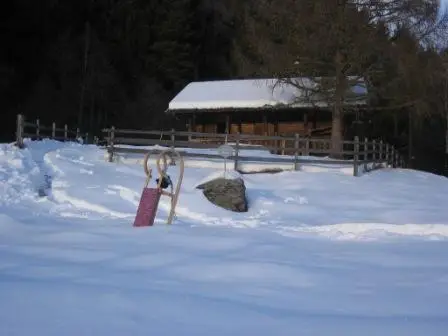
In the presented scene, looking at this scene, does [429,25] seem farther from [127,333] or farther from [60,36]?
[60,36]

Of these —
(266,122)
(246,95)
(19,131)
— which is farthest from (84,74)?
(19,131)

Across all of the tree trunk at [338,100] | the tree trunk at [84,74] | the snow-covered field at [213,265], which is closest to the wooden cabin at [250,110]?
the tree trunk at [338,100]

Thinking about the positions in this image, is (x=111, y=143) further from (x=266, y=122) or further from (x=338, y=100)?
(x=266, y=122)

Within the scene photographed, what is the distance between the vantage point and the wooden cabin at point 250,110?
27.5 metres

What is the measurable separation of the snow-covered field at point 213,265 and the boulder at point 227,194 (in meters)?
0.32

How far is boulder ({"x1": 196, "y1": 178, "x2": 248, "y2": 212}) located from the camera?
14.1 metres

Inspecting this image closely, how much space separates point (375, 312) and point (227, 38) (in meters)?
53.5

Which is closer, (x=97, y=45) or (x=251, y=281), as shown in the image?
(x=251, y=281)

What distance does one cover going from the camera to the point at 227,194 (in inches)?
559

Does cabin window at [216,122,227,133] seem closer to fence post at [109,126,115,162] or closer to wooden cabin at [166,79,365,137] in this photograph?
wooden cabin at [166,79,365,137]

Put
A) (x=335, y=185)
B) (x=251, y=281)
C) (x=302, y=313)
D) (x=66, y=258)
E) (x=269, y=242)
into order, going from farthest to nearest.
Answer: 1. (x=335, y=185)
2. (x=269, y=242)
3. (x=66, y=258)
4. (x=251, y=281)
5. (x=302, y=313)

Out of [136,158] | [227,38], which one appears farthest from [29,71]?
[136,158]

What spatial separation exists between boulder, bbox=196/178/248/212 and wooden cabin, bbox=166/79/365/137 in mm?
11700

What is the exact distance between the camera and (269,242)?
9078 mm
